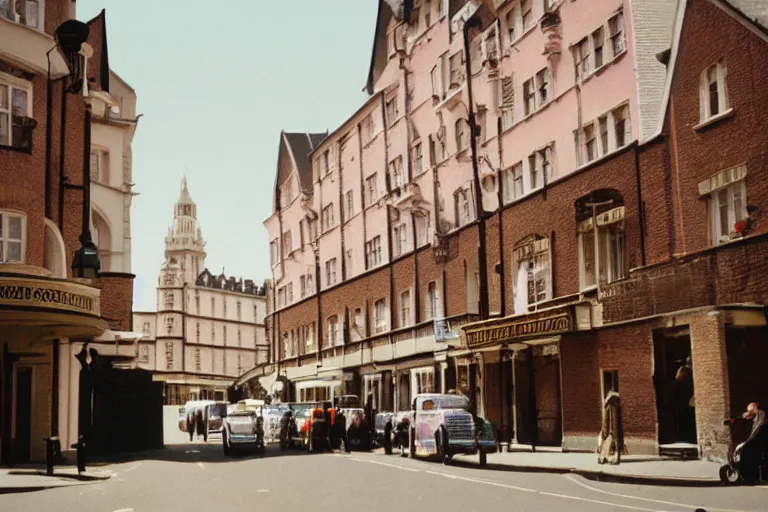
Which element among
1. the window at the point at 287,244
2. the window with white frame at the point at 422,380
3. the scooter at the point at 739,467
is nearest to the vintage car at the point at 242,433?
the window with white frame at the point at 422,380

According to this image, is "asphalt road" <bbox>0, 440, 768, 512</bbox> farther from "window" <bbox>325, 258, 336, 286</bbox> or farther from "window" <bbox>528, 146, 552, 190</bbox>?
"window" <bbox>325, 258, 336, 286</bbox>

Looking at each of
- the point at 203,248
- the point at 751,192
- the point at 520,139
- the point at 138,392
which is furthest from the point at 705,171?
the point at 203,248

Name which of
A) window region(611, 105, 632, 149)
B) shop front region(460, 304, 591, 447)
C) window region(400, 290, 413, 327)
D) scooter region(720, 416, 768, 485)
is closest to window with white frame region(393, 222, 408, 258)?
window region(400, 290, 413, 327)

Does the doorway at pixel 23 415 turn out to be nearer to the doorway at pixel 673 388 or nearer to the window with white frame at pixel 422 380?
the window with white frame at pixel 422 380

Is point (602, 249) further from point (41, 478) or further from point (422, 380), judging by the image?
point (41, 478)

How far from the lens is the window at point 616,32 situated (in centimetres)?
3256

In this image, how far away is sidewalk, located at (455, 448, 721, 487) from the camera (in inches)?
808

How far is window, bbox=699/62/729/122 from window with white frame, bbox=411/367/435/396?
20.6m

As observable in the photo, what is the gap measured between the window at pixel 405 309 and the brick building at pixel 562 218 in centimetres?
17

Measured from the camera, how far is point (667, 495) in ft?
57.4

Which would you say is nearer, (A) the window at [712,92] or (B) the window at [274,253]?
(A) the window at [712,92]

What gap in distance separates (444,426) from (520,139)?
13.5 m

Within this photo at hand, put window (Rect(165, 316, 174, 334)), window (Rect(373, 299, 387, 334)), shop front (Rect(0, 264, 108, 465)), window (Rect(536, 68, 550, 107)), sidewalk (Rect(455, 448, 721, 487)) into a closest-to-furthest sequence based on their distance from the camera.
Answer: sidewalk (Rect(455, 448, 721, 487))
shop front (Rect(0, 264, 108, 465))
window (Rect(536, 68, 550, 107))
window (Rect(373, 299, 387, 334))
window (Rect(165, 316, 174, 334))

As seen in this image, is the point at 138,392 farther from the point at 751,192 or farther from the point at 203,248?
the point at 203,248
